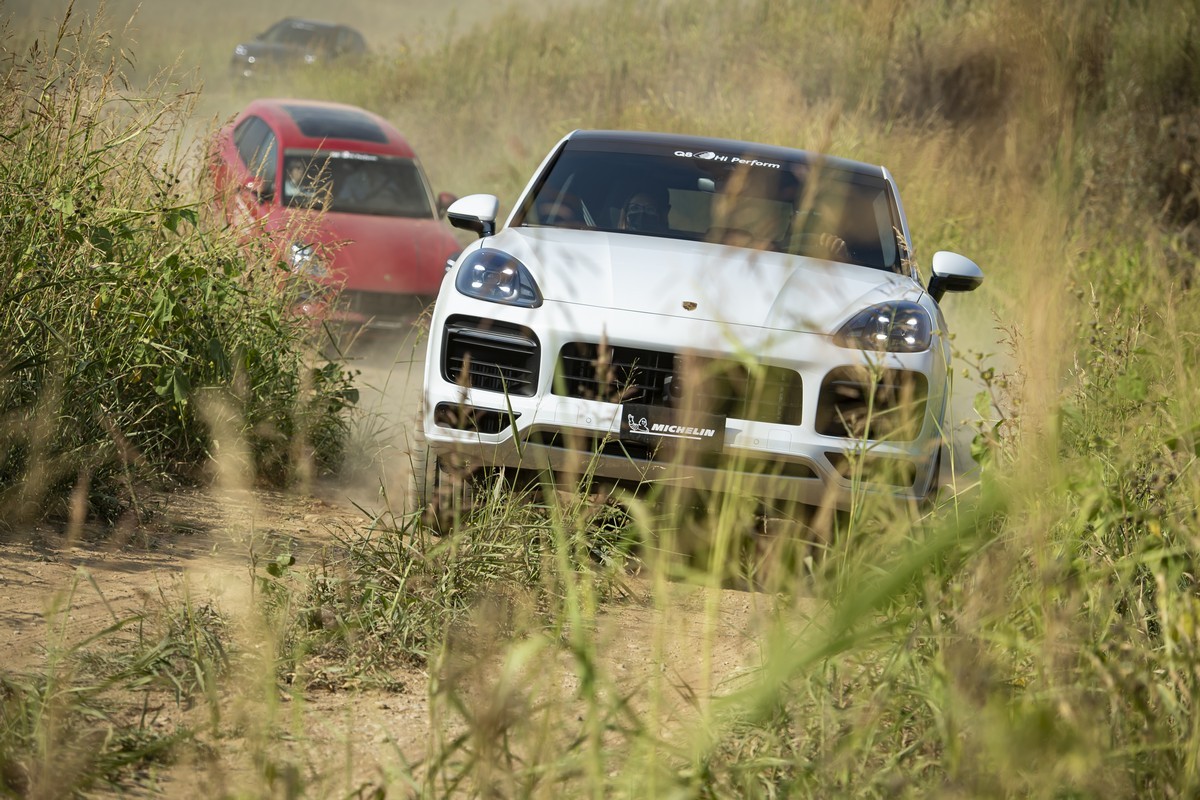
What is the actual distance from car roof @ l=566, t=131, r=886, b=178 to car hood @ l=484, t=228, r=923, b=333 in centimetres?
112

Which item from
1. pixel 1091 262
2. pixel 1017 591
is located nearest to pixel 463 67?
pixel 1091 262

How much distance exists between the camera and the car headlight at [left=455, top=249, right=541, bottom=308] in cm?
421

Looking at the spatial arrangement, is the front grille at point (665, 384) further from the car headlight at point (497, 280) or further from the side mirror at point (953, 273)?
the side mirror at point (953, 273)

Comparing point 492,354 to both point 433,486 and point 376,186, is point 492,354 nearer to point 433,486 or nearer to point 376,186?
point 433,486

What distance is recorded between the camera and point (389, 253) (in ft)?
29.4

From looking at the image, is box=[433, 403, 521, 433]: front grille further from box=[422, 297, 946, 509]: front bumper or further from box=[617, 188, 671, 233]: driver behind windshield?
box=[617, 188, 671, 233]: driver behind windshield

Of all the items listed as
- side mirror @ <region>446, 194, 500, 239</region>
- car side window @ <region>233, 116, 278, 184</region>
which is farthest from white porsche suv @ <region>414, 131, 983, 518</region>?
car side window @ <region>233, 116, 278, 184</region>

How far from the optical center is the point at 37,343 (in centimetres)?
422

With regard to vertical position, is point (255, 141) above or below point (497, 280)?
above

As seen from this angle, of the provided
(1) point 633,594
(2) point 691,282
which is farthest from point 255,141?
(1) point 633,594

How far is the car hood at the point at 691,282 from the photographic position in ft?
13.4

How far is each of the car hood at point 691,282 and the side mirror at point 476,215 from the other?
1.97 ft

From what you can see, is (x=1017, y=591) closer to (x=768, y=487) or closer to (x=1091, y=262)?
(x=768, y=487)

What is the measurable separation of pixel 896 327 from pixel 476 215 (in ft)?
5.97
